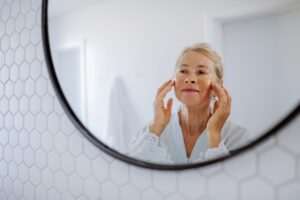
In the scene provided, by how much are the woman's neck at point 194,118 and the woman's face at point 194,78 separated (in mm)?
13

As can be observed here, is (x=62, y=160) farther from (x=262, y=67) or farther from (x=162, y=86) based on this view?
(x=262, y=67)

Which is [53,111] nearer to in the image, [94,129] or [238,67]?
[94,129]

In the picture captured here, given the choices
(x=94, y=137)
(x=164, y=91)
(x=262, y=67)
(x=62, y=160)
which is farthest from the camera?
(x=62, y=160)

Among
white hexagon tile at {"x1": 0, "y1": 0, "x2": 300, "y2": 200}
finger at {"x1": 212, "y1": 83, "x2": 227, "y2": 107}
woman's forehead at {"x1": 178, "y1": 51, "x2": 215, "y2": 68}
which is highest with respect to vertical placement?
woman's forehead at {"x1": 178, "y1": 51, "x2": 215, "y2": 68}

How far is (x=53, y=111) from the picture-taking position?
Answer: 0.97 m

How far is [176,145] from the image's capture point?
68 centimetres

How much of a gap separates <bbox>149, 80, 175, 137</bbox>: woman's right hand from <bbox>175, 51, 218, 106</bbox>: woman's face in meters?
0.02

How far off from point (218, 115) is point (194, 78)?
0.29 feet

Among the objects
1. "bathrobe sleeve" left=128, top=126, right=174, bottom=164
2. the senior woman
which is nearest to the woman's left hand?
the senior woman

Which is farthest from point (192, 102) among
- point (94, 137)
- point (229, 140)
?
point (94, 137)

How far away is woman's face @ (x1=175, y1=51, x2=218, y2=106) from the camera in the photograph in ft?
2.06

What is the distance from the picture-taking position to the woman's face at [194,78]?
2.06ft

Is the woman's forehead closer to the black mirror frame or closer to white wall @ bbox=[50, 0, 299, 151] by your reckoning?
white wall @ bbox=[50, 0, 299, 151]

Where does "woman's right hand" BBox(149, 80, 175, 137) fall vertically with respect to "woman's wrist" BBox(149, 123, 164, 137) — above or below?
above
